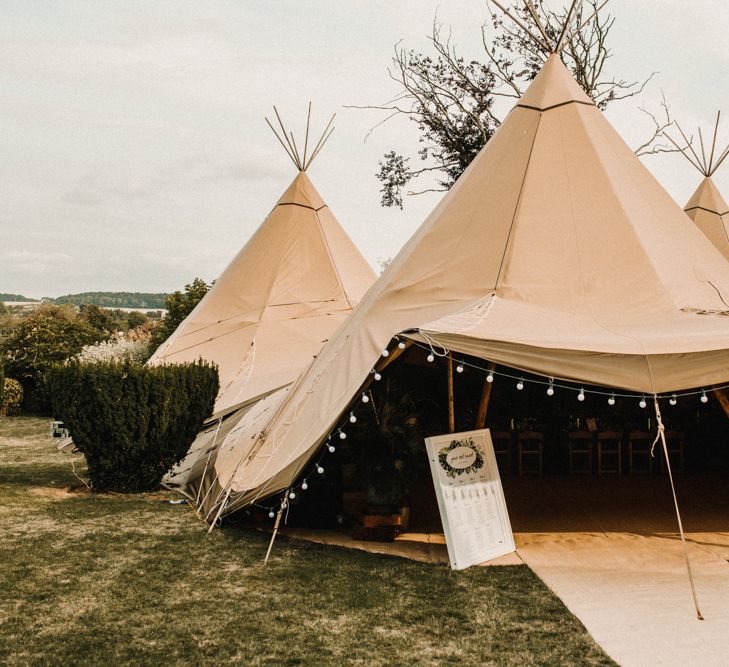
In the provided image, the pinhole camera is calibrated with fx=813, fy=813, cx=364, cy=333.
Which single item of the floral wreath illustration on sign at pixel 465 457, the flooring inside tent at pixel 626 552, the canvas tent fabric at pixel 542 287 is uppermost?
the canvas tent fabric at pixel 542 287

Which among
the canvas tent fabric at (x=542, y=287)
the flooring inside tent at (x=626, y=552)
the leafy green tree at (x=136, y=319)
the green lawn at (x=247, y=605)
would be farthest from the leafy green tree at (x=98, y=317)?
the green lawn at (x=247, y=605)

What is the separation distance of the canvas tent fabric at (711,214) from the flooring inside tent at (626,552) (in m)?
4.77

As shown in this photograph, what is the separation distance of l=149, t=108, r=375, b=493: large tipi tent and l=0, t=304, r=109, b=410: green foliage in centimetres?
703

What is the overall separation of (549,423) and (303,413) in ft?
Answer: 11.7

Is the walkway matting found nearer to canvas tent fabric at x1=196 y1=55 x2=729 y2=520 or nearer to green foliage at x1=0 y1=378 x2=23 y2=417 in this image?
canvas tent fabric at x1=196 y1=55 x2=729 y2=520

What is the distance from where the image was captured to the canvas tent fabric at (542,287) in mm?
4871

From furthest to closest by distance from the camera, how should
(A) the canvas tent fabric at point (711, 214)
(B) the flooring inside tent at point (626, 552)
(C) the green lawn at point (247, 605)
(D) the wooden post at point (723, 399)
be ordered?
1. (A) the canvas tent fabric at point (711, 214)
2. (D) the wooden post at point (723, 399)
3. (B) the flooring inside tent at point (626, 552)
4. (C) the green lawn at point (247, 605)

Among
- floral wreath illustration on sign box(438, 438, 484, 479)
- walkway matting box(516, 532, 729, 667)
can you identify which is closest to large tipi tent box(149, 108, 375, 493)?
floral wreath illustration on sign box(438, 438, 484, 479)

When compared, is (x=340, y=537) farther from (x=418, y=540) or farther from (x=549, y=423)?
(x=549, y=423)

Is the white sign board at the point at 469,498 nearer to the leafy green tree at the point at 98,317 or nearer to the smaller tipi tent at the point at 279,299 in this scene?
the smaller tipi tent at the point at 279,299

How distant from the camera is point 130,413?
749cm

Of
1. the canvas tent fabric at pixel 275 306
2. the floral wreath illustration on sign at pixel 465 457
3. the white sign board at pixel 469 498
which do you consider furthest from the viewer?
the canvas tent fabric at pixel 275 306

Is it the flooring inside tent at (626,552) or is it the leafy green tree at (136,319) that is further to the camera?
the leafy green tree at (136,319)

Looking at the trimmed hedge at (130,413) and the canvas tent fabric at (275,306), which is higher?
the canvas tent fabric at (275,306)
